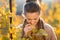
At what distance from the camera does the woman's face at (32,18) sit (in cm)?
151

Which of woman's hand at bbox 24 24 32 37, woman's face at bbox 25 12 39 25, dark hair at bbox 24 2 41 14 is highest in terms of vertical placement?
dark hair at bbox 24 2 41 14

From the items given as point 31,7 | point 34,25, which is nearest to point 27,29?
point 34,25

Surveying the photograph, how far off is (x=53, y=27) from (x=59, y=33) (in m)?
0.07

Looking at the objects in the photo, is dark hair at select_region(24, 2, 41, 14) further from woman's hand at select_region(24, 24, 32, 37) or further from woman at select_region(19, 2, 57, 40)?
woman's hand at select_region(24, 24, 32, 37)

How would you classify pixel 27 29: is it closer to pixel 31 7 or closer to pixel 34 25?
pixel 34 25

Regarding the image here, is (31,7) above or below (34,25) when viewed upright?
above

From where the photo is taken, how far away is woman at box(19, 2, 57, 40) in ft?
4.89

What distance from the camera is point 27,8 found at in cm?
151

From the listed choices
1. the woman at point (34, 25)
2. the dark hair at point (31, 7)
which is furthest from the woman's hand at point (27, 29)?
the dark hair at point (31, 7)

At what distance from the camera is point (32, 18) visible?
1.51m

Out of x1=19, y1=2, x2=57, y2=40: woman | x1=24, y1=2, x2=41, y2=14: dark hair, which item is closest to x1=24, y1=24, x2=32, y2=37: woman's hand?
x1=19, y1=2, x2=57, y2=40: woman

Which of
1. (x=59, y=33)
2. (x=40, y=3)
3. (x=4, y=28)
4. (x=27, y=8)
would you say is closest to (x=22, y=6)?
(x=27, y=8)

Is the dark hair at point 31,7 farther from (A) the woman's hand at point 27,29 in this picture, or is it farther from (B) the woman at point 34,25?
(A) the woman's hand at point 27,29

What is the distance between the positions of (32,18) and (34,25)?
6cm
